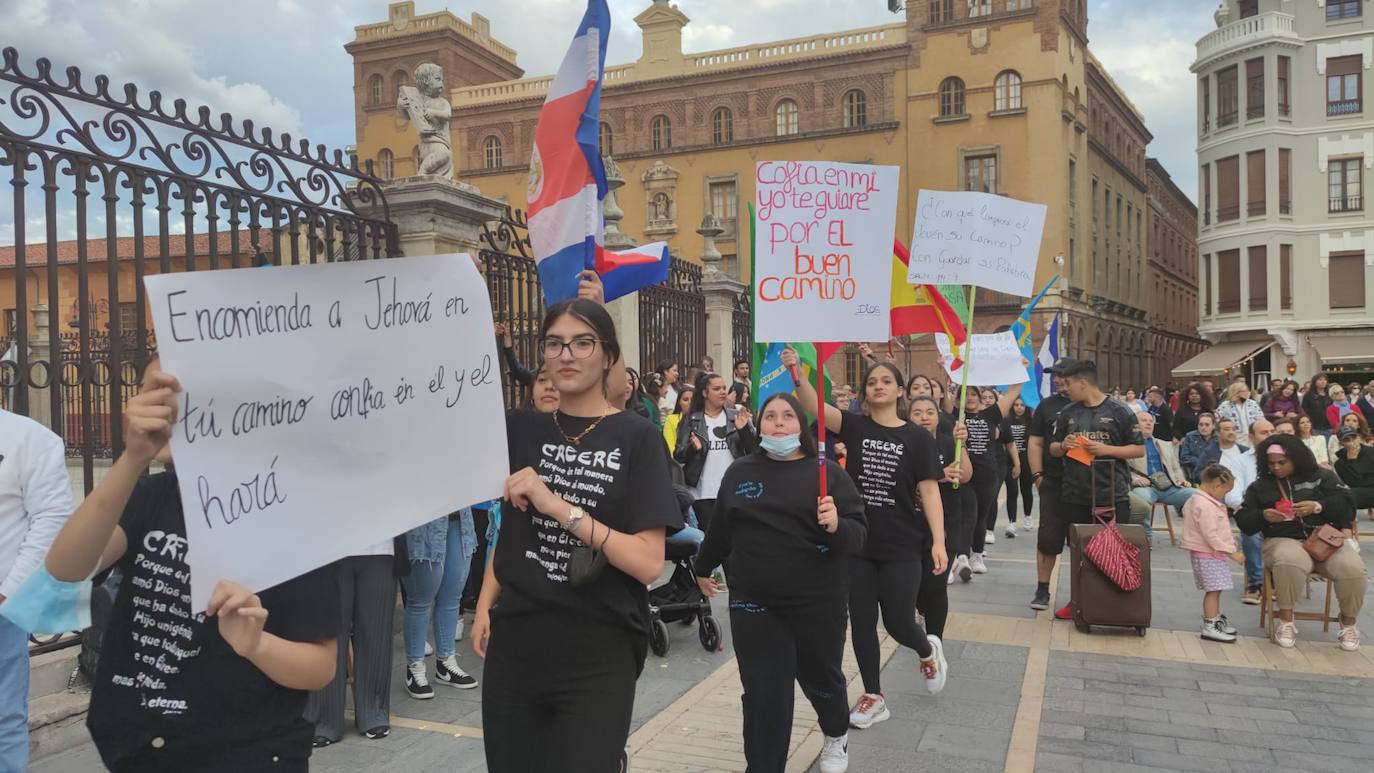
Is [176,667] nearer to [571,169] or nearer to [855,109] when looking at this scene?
[571,169]

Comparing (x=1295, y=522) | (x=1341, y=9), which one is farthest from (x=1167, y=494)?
(x=1341, y=9)

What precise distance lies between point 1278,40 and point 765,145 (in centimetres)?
2142

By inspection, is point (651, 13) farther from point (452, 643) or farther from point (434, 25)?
point (452, 643)

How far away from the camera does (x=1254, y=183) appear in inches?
1624

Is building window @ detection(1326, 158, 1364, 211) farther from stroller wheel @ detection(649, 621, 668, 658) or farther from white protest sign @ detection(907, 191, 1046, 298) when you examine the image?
stroller wheel @ detection(649, 621, 668, 658)

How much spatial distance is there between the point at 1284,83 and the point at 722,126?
23951 mm

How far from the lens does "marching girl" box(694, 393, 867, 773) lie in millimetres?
4215

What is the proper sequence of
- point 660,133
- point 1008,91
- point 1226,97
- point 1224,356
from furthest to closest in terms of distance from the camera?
1. point 660,133
2. point 1226,97
3. point 1224,356
4. point 1008,91

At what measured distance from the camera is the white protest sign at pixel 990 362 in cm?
999

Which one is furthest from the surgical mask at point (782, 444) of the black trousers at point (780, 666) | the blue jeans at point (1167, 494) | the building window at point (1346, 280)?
the building window at point (1346, 280)

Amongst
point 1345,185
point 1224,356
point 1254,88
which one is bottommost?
point 1224,356

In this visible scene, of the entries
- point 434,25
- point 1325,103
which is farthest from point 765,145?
point 1325,103

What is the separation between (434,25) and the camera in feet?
172

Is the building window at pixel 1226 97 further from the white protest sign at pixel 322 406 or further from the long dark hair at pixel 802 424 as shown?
the white protest sign at pixel 322 406
